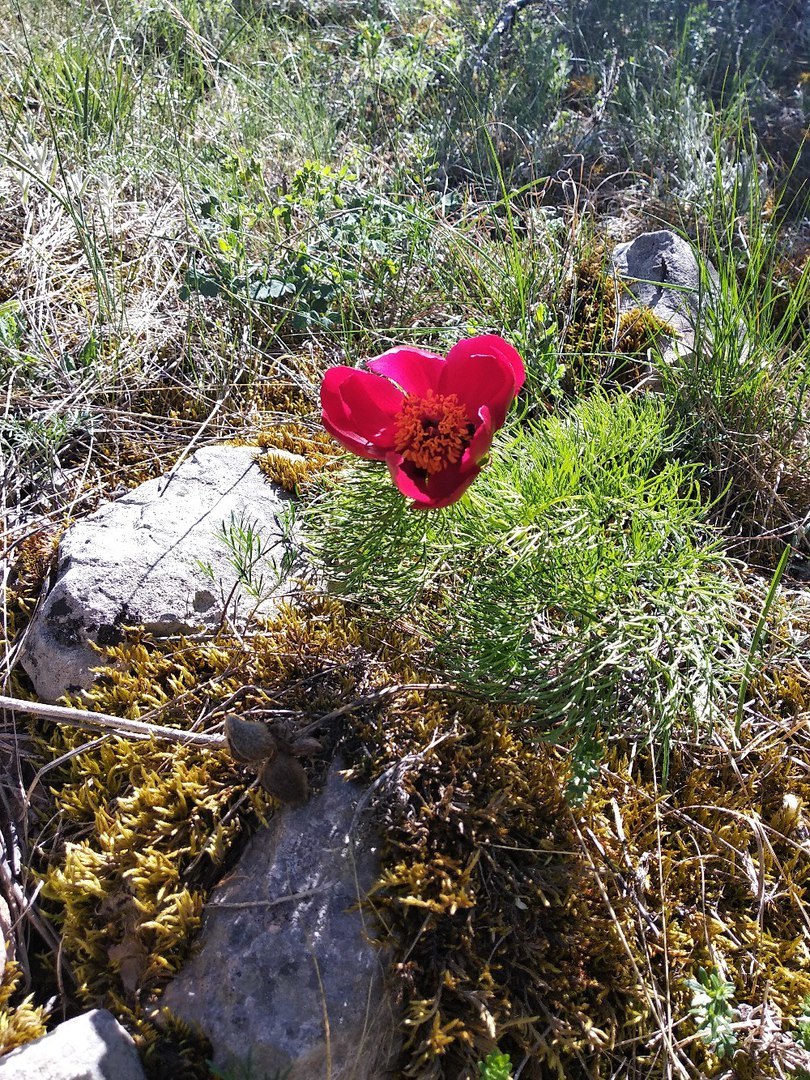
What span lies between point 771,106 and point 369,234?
220 cm

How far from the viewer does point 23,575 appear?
2.29 meters

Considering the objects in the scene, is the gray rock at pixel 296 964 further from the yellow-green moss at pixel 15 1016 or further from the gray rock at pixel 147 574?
the gray rock at pixel 147 574

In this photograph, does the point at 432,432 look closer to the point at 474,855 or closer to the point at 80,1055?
the point at 474,855

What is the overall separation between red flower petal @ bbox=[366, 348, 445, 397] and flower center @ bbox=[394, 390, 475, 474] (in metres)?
0.07

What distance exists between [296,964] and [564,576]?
93cm

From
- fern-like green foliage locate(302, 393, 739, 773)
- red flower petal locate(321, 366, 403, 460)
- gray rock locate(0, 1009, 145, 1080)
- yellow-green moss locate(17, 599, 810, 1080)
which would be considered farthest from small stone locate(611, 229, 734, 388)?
gray rock locate(0, 1009, 145, 1080)

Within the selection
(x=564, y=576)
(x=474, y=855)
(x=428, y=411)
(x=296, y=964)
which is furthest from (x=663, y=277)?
(x=296, y=964)

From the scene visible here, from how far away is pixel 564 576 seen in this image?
1.75 meters

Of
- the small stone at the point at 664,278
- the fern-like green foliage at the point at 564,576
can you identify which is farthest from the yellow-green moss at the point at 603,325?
the fern-like green foliage at the point at 564,576

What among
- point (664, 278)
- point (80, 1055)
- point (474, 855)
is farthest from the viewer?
point (664, 278)

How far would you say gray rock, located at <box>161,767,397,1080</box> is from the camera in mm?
1489

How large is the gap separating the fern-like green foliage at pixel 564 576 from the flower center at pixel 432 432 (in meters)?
0.20

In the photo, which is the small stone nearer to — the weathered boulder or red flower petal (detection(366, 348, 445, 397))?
the weathered boulder

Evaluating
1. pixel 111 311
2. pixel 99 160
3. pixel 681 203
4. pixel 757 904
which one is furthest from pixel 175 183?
pixel 757 904
